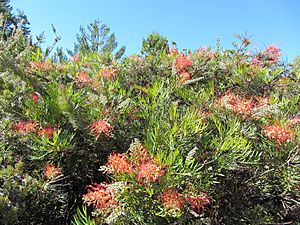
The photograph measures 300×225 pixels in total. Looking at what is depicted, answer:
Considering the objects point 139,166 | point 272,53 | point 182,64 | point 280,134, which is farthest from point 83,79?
point 272,53

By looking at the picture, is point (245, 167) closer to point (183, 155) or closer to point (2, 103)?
point (183, 155)

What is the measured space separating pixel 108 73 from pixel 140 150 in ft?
5.41

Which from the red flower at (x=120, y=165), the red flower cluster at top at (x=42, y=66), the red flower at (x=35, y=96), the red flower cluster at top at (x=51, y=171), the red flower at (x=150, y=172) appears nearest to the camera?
the red flower at (x=150, y=172)

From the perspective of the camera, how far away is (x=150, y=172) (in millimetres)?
2596

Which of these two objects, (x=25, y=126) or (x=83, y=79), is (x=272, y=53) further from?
(x=25, y=126)

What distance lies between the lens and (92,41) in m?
17.3

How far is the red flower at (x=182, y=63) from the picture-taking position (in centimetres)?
462

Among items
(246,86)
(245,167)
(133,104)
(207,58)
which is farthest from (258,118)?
(207,58)

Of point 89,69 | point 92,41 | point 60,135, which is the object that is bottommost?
point 60,135

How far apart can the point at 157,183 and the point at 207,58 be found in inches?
110

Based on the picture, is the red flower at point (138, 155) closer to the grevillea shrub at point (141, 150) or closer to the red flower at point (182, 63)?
the grevillea shrub at point (141, 150)

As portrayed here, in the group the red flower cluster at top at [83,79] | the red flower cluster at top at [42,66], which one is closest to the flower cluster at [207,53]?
the red flower cluster at top at [83,79]

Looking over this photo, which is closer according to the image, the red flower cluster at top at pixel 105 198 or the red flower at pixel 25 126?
the red flower cluster at top at pixel 105 198

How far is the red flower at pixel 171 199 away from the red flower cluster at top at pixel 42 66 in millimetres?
2556
